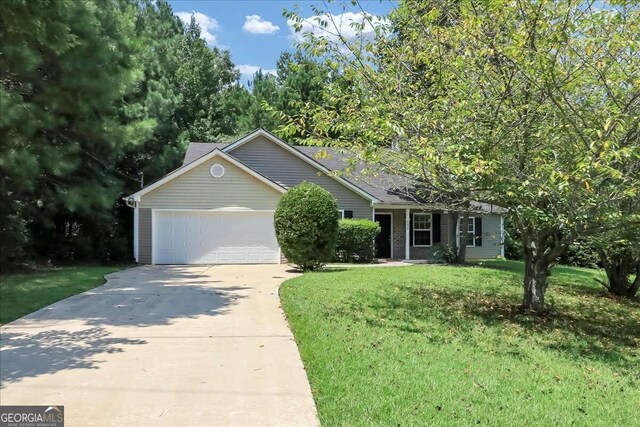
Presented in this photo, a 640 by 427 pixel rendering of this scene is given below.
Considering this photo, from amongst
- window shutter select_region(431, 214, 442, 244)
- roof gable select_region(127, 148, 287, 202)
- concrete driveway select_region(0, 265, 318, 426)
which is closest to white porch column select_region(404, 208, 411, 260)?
window shutter select_region(431, 214, 442, 244)

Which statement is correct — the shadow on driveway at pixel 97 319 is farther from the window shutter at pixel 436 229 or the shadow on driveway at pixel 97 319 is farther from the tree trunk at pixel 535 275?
the window shutter at pixel 436 229

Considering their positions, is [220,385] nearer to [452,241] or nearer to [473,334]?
[473,334]

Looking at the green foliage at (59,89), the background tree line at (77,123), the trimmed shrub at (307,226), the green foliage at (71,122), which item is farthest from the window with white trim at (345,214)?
the green foliage at (59,89)

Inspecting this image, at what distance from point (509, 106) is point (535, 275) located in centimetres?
333

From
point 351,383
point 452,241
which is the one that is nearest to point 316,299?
point 351,383

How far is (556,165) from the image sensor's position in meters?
6.37

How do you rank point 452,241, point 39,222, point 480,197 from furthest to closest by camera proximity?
point 452,241 → point 39,222 → point 480,197

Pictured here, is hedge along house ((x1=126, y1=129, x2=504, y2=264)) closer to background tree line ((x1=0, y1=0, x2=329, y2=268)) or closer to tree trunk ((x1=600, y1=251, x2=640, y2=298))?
background tree line ((x1=0, y1=0, x2=329, y2=268))

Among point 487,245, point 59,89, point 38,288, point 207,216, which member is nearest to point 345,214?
point 207,216

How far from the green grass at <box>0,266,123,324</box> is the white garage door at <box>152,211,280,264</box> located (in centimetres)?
303

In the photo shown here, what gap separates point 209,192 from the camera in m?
18.5

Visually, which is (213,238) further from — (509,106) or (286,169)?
(509,106)

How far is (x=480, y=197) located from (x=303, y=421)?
531cm

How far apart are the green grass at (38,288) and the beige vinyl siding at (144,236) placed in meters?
2.79
